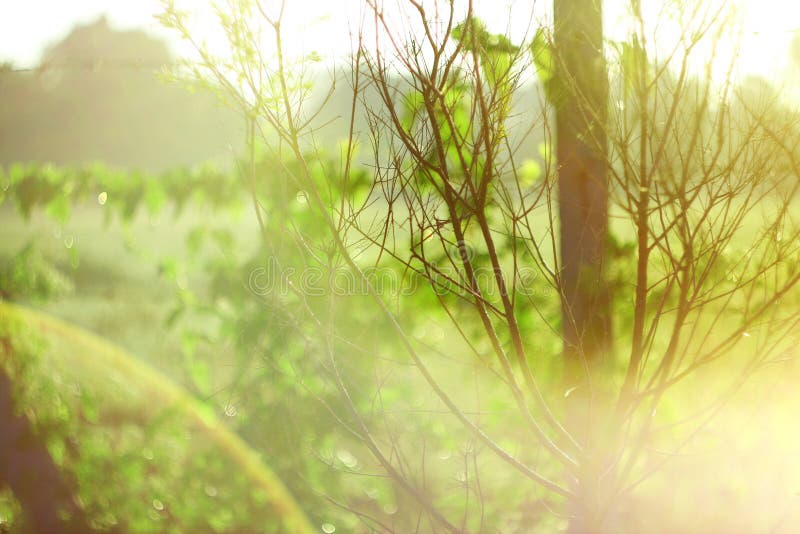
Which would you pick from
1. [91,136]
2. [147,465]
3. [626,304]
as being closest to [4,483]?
[147,465]

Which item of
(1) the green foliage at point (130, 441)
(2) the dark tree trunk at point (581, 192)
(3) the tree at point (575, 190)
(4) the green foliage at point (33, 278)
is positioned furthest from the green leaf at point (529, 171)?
(4) the green foliage at point (33, 278)

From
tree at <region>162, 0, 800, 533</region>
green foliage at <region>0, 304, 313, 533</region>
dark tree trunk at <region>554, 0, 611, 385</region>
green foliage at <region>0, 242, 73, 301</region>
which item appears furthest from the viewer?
green foliage at <region>0, 242, 73, 301</region>

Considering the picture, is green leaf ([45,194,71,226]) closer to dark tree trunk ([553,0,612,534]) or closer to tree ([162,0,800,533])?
tree ([162,0,800,533])

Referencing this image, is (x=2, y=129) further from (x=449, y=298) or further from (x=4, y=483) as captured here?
(x=449, y=298)

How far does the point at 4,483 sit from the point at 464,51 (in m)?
3.69

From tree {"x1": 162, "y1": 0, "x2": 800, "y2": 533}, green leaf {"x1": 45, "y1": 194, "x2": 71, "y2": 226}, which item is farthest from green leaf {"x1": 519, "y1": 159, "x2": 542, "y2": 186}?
green leaf {"x1": 45, "y1": 194, "x2": 71, "y2": 226}

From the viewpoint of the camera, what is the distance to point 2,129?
792cm

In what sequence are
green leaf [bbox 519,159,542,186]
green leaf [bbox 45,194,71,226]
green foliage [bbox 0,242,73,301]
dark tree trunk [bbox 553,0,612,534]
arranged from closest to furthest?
1. dark tree trunk [bbox 553,0,612,534]
2. green leaf [bbox 519,159,542,186]
3. green leaf [bbox 45,194,71,226]
4. green foliage [bbox 0,242,73,301]

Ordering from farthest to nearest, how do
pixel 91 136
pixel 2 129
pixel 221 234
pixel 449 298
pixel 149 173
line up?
pixel 91 136
pixel 2 129
pixel 149 173
pixel 221 234
pixel 449 298

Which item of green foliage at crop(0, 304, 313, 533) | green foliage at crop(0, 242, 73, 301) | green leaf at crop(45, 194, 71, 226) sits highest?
green leaf at crop(45, 194, 71, 226)

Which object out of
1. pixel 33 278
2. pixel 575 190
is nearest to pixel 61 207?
pixel 33 278

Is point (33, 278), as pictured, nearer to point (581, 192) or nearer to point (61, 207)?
point (61, 207)

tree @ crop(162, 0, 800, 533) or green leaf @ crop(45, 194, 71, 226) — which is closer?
tree @ crop(162, 0, 800, 533)

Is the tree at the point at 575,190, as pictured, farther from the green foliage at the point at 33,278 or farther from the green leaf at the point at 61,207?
the green foliage at the point at 33,278
